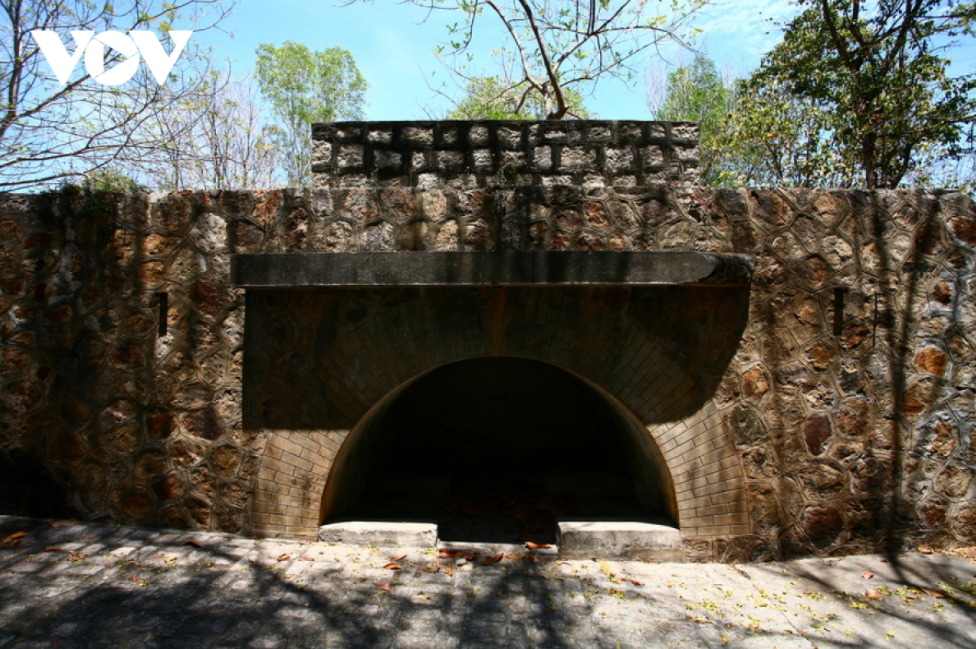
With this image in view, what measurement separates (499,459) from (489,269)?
3.62 m

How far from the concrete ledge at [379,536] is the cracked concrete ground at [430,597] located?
84 mm

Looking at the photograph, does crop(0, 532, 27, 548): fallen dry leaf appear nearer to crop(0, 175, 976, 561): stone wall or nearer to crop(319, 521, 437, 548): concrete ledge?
crop(0, 175, 976, 561): stone wall

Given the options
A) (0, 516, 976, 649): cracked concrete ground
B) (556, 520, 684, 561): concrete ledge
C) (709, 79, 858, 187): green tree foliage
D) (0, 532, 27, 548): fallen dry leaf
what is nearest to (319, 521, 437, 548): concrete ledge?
(0, 516, 976, 649): cracked concrete ground

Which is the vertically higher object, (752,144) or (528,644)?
(752,144)

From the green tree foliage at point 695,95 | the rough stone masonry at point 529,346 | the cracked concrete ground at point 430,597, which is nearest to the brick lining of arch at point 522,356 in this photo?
the rough stone masonry at point 529,346

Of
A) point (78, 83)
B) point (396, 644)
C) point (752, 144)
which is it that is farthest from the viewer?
point (752, 144)

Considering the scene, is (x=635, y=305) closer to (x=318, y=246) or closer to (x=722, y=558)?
(x=722, y=558)

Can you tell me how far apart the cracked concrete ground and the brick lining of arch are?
0.56 m

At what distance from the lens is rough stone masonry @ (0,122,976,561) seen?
173 inches

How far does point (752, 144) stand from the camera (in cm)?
1212

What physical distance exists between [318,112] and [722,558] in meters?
25.0

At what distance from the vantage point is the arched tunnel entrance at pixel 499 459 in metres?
5.10

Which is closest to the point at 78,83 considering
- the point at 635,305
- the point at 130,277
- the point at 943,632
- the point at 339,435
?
the point at 130,277

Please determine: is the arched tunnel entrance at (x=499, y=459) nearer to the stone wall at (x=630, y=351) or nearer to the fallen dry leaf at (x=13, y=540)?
the stone wall at (x=630, y=351)
